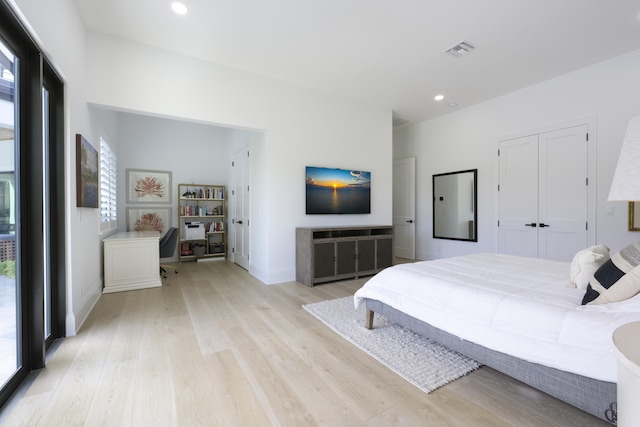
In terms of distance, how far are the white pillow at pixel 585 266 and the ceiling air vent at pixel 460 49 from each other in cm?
253

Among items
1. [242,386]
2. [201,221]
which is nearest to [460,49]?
[242,386]

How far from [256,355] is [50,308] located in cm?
176

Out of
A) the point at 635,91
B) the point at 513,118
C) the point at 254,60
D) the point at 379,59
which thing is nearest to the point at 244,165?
the point at 254,60

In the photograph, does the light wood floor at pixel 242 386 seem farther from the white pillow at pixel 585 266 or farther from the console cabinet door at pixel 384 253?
the console cabinet door at pixel 384 253

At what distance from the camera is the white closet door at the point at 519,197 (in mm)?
4254

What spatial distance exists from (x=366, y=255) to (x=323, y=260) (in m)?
0.78

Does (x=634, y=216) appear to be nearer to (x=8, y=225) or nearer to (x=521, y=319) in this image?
(x=521, y=319)

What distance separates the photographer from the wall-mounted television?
442cm

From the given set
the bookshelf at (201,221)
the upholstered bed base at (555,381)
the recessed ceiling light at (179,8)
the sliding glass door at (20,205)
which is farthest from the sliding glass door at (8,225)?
the bookshelf at (201,221)

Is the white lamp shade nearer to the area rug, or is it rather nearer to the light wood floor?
the light wood floor

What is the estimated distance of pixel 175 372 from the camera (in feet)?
6.17

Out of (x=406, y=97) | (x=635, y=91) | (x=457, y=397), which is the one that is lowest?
(x=457, y=397)

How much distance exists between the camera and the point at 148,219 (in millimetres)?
5707

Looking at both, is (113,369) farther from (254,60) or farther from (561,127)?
(561,127)
